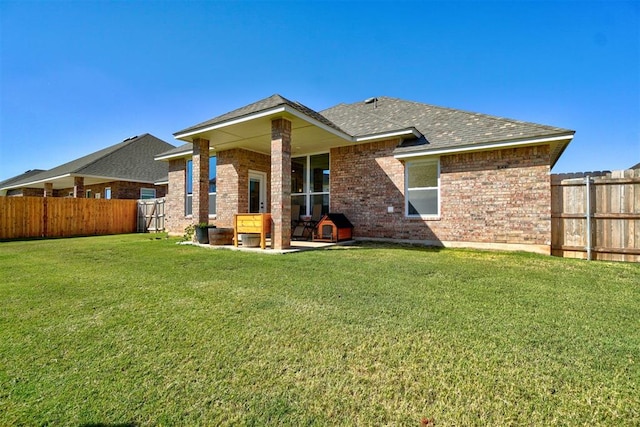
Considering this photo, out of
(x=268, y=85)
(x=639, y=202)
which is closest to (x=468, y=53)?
(x=639, y=202)

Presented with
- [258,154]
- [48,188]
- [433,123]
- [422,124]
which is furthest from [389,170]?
[48,188]

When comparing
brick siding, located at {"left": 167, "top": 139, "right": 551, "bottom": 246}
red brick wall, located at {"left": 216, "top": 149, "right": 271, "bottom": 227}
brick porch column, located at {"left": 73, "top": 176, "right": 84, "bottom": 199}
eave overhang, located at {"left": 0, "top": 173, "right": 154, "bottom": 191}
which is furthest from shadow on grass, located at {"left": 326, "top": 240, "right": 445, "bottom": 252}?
brick porch column, located at {"left": 73, "top": 176, "right": 84, "bottom": 199}

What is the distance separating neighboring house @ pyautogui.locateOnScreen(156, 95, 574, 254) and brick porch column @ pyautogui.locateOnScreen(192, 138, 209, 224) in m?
0.03

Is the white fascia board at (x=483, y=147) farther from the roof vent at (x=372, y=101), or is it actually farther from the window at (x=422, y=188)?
the roof vent at (x=372, y=101)

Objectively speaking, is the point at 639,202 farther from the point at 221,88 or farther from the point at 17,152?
the point at 17,152

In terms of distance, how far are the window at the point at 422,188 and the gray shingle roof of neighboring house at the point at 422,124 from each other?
2.19 ft

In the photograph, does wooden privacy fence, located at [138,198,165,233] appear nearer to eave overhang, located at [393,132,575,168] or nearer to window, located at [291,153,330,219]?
window, located at [291,153,330,219]

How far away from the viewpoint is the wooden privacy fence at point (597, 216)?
6.20 meters

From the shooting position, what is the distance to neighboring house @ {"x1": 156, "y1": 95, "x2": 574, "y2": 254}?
7.42m

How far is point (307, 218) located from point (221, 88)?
5.96 meters

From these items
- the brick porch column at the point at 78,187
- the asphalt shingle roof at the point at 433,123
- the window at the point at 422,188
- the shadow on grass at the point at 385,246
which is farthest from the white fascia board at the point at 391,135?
the brick porch column at the point at 78,187

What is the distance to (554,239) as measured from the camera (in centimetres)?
705

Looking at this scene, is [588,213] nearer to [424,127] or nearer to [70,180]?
[424,127]

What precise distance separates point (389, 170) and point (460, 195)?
7.51 feet
